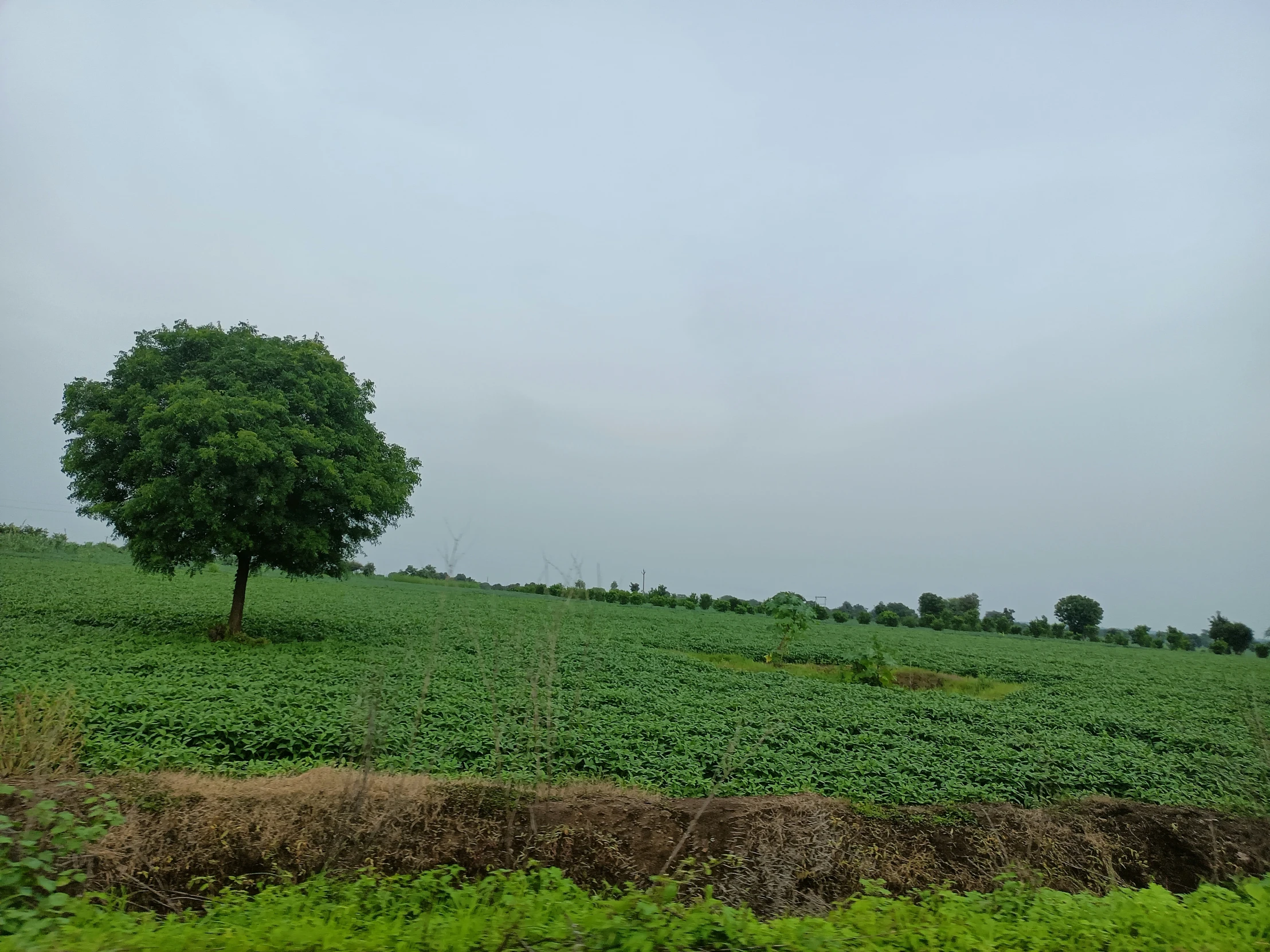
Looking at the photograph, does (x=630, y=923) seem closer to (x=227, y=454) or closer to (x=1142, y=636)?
(x=227, y=454)

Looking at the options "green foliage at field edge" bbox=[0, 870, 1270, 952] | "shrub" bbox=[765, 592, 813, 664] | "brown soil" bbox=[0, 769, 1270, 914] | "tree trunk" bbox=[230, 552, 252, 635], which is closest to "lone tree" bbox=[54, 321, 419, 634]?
"tree trunk" bbox=[230, 552, 252, 635]

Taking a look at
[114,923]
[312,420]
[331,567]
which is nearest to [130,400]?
[312,420]

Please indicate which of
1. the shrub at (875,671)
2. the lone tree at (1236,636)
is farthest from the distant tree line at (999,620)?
the shrub at (875,671)

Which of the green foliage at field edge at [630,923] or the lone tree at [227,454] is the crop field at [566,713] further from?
the lone tree at [227,454]

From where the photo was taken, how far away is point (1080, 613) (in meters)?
74.6

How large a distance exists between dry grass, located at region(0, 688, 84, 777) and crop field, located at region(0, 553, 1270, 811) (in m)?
0.29

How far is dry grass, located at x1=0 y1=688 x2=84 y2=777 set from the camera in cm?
692

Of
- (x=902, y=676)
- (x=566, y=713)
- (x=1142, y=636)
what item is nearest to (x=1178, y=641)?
(x=1142, y=636)

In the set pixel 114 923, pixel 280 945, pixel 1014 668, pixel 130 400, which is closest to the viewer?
pixel 280 945

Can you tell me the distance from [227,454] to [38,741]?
28.0 feet

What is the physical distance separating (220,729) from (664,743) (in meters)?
5.93

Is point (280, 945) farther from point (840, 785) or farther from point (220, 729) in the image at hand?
point (840, 785)

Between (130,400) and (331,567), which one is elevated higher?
(130,400)

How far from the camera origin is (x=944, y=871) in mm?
7328
